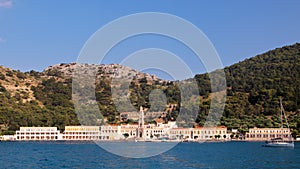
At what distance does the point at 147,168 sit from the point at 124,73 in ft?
416

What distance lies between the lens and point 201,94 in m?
142

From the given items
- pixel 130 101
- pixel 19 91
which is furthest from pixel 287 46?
pixel 19 91

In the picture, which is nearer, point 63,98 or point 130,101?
point 130,101

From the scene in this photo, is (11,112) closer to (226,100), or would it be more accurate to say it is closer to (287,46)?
(226,100)

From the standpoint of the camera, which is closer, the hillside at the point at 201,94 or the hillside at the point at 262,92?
the hillside at the point at 262,92

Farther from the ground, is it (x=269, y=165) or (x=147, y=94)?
(x=147, y=94)

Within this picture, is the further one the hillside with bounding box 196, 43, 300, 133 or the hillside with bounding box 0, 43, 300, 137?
the hillside with bounding box 0, 43, 300, 137

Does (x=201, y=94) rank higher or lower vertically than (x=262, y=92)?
lower

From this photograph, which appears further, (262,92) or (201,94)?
(201,94)

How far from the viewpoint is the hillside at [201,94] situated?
12269cm

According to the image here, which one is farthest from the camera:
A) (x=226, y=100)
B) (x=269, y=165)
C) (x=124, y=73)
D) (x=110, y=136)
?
(x=124, y=73)

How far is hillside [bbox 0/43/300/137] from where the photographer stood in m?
123

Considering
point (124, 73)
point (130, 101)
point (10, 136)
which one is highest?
point (124, 73)

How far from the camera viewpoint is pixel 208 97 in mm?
139875
